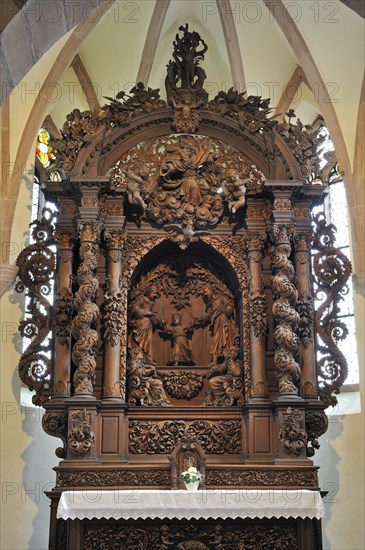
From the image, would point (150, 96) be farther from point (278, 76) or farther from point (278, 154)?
point (278, 76)

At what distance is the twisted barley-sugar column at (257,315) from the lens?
10281 mm

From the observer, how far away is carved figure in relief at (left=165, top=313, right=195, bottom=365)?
1078 centimetres

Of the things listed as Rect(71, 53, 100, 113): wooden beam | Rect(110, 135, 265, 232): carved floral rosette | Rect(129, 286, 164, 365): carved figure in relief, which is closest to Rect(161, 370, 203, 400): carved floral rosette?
Rect(129, 286, 164, 365): carved figure in relief

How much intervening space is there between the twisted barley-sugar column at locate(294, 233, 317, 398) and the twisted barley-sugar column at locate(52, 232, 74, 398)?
8.77ft

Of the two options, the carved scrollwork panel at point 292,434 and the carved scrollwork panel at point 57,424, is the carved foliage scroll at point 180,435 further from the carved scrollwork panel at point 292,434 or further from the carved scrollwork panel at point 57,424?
the carved scrollwork panel at point 57,424

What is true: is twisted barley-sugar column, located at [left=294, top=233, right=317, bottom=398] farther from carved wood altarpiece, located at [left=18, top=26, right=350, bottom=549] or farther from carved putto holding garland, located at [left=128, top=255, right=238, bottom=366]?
carved putto holding garland, located at [left=128, top=255, right=238, bottom=366]

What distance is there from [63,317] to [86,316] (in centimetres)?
47

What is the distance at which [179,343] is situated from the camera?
10820mm

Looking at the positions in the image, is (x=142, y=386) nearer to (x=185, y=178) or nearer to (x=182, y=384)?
(x=182, y=384)

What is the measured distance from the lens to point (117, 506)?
29.3ft

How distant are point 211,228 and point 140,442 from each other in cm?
271

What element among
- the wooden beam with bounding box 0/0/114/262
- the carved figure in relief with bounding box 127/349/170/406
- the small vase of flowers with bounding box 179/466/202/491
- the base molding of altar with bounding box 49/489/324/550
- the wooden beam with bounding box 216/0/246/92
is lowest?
the base molding of altar with bounding box 49/489/324/550

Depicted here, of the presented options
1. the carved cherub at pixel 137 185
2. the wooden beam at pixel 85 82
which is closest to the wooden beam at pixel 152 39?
the wooden beam at pixel 85 82

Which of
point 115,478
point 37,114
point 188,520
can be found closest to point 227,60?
point 37,114
